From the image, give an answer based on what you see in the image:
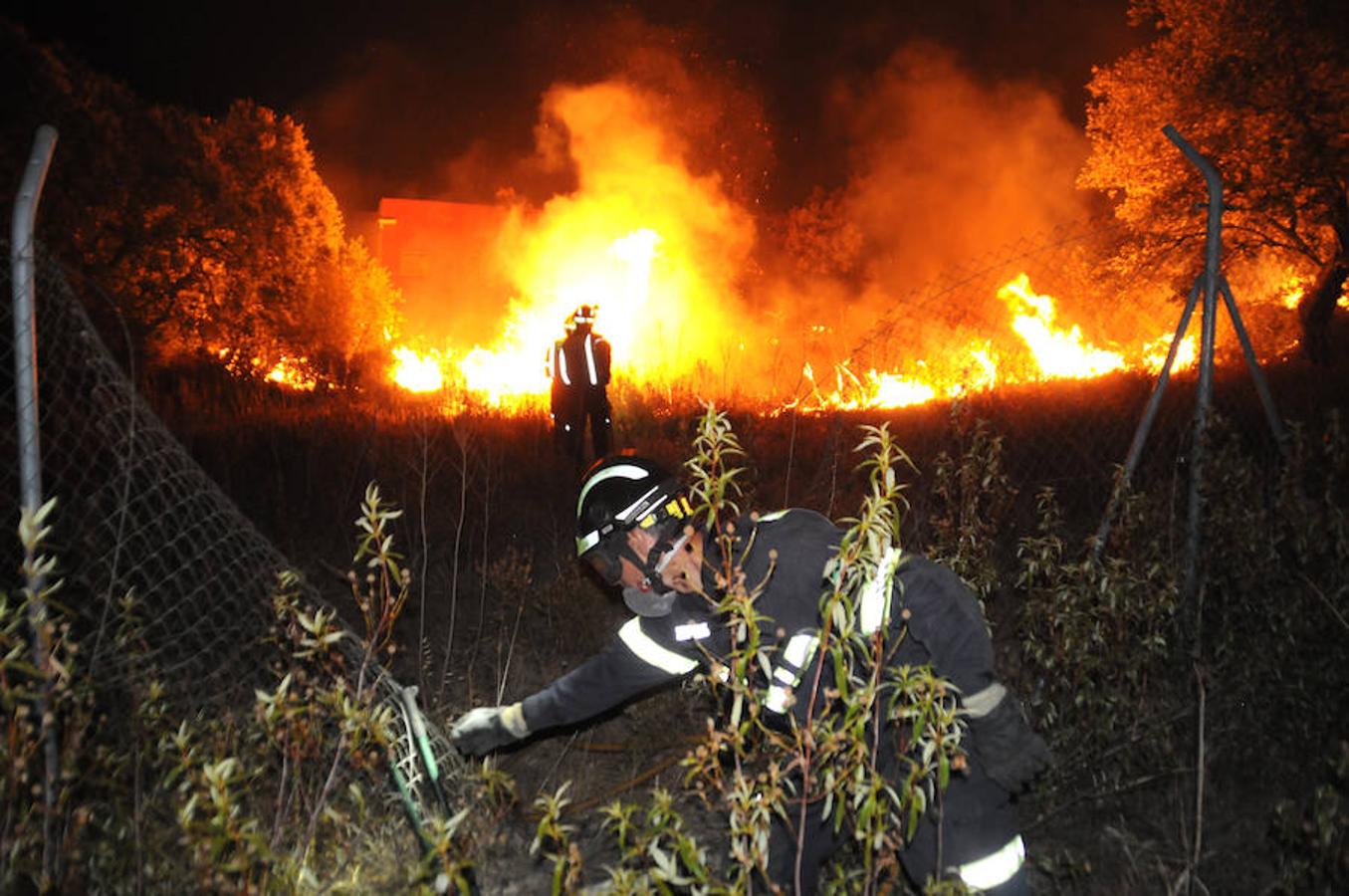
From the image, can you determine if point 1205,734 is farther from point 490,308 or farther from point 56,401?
point 490,308

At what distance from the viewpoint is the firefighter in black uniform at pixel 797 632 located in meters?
2.64

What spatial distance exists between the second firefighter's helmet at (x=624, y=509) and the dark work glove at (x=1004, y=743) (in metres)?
0.95

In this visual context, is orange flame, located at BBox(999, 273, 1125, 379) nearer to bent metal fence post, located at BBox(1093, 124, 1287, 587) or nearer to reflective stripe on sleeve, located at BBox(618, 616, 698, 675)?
bent metal fence post, located at BBox(1093, 124, 1287, 587)

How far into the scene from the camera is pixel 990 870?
108 inches

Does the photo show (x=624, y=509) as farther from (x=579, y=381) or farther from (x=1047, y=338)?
(x=1047, y=338)

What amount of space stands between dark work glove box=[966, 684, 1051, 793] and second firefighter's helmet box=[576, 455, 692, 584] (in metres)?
0.95

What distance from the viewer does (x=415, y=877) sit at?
213cm

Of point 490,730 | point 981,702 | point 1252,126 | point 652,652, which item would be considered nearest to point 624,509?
point 652,652

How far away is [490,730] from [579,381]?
728 cm

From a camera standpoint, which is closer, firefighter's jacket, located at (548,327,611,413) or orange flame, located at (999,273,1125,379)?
firefighter's jacket, located at (548,327,611,413)

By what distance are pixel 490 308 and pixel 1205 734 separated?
34599mm

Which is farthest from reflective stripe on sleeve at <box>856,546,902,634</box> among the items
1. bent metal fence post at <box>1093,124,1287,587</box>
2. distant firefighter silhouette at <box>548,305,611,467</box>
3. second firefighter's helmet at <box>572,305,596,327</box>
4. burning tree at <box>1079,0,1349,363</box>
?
burning tree at <box>1079,0,1349,363</box>

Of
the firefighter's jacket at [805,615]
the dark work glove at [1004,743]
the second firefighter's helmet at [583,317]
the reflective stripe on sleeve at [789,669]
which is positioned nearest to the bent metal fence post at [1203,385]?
the dark work glove at [1004,743]

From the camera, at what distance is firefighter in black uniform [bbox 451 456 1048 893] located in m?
2.64
